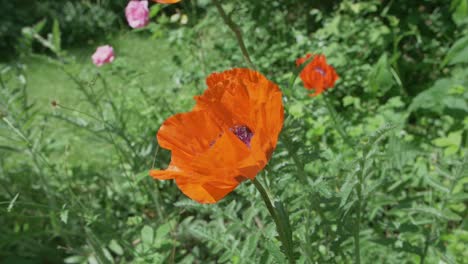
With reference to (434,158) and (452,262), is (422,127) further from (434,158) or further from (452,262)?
(452,262)

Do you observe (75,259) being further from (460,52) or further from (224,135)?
(460,52)

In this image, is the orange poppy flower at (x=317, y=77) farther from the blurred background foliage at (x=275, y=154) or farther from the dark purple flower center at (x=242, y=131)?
the dark purple flower center at (x=242, y=131)

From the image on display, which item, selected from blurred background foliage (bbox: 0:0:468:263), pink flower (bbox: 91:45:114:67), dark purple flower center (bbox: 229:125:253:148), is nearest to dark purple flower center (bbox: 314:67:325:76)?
blurred background foliage (bbox: 0:0:468:263)

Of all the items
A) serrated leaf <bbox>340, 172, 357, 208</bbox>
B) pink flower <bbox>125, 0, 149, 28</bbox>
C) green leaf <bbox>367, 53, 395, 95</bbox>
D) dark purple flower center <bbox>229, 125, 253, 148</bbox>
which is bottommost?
green leaf <bbox>367, 53, 395, 95</bbox>

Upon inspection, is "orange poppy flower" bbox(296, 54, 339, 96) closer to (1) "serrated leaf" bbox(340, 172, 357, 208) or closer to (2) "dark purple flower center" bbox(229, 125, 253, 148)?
(1) "serrated leaf" bbox(340, 172, 357, 208)

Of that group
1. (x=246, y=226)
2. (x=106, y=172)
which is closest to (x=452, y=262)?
(x=246, y=226)

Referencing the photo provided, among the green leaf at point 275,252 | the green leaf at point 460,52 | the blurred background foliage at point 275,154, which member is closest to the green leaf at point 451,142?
the blurred background foliage at point 275,154
